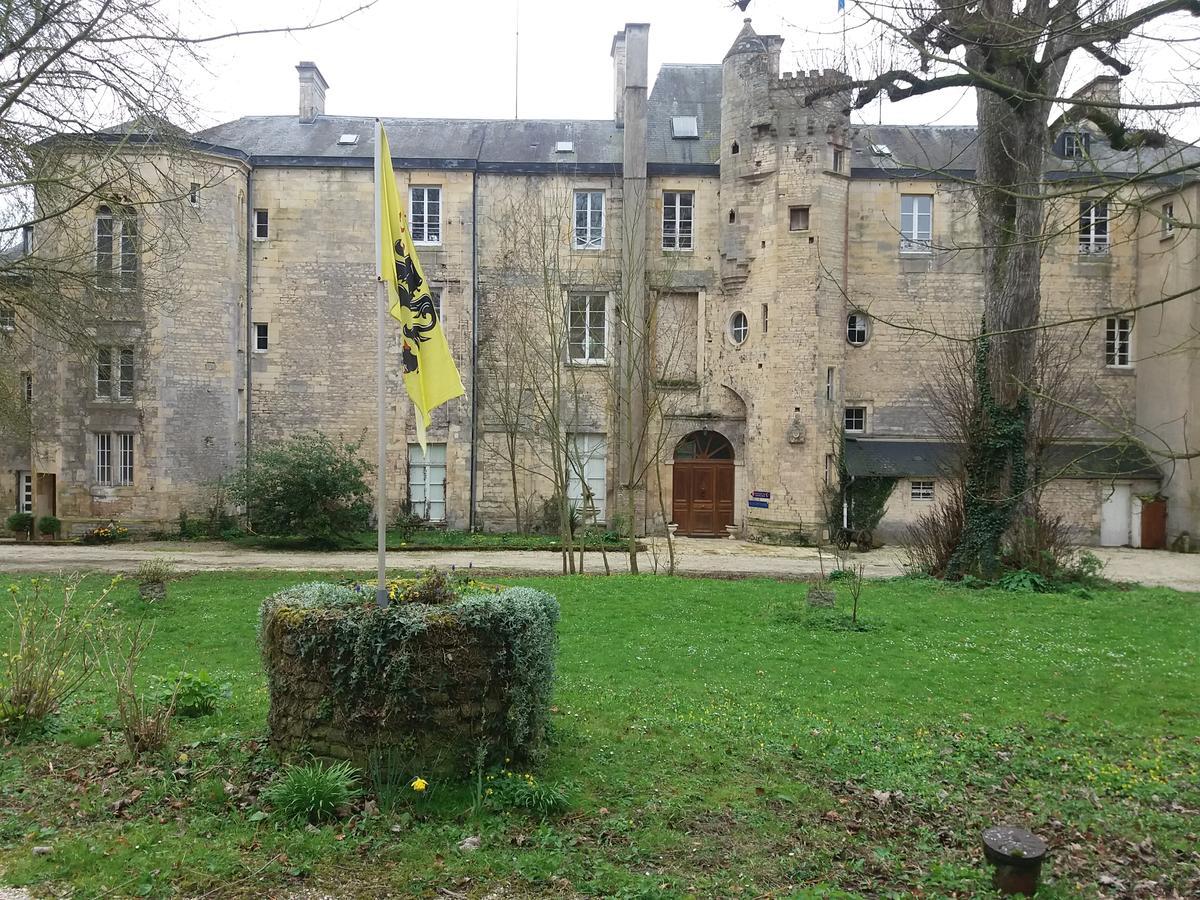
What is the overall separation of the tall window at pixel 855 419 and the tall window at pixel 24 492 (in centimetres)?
2344

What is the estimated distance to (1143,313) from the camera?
24922 millimetres

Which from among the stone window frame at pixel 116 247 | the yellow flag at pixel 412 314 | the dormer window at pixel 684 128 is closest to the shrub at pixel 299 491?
the stone window frame at pixel 116 247

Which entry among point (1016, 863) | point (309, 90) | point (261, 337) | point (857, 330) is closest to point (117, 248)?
point (261, 337)

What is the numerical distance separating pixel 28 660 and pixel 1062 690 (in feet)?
28.6

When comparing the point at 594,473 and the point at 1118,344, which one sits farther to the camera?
the point at 1118,344

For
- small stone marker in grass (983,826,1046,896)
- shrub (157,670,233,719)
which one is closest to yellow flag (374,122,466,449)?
shrub (157,670,233,719)

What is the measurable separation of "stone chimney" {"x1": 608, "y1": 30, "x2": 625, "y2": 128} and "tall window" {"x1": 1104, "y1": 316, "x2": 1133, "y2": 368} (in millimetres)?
15512

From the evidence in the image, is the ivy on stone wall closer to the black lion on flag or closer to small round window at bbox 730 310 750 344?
small round window at bbox 730 310 750 344

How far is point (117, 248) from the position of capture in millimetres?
22031

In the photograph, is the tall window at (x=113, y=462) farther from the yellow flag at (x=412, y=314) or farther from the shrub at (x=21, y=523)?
the yellow flag at (x=412, y=314)

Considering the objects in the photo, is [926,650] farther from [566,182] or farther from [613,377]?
[566,182]

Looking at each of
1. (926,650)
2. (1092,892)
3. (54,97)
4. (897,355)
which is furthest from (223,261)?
(1092,892)

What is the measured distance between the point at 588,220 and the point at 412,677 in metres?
20.9

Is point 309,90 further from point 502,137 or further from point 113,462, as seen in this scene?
point 113,462
